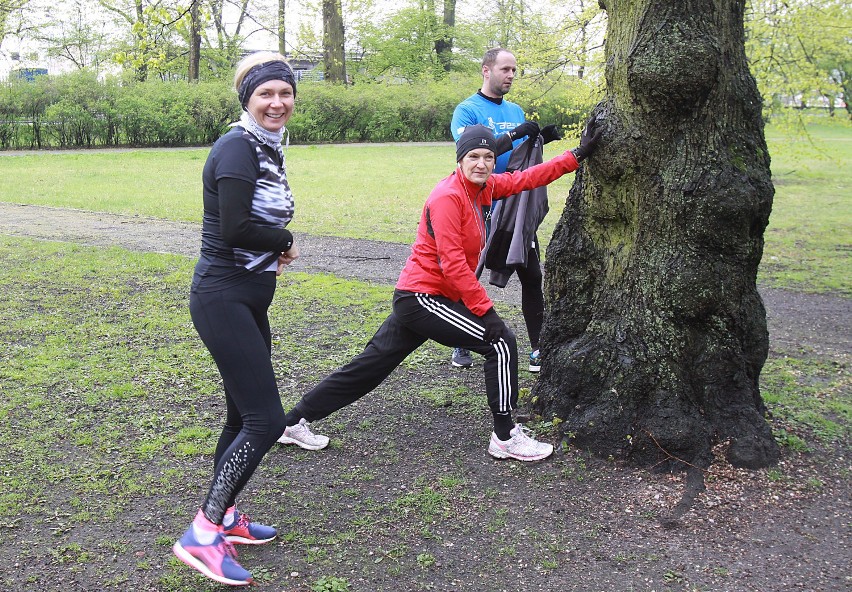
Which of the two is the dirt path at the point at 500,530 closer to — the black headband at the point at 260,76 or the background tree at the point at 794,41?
the black headband at the point at 260,76

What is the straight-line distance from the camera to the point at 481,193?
4500 millimetres

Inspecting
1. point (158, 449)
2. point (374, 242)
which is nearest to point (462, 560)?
point (158, 449)

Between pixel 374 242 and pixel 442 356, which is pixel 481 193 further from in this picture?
pixel 374 242

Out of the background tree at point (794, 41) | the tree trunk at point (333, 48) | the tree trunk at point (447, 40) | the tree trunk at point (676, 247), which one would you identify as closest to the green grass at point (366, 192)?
the background tree at point (794, 41)

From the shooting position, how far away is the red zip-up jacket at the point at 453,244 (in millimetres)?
4227

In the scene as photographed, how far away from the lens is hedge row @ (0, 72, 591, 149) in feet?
84.6

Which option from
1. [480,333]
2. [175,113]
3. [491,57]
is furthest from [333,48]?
[480,333]

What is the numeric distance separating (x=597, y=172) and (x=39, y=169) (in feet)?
62.9

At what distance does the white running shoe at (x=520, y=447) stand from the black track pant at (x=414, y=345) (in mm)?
175

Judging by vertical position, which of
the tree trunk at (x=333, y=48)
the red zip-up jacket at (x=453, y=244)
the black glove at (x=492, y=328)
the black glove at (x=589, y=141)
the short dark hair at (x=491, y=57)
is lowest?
the black glove at (x=492, y=328)

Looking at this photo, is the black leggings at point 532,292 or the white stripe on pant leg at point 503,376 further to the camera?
the black leggings at point 532,292

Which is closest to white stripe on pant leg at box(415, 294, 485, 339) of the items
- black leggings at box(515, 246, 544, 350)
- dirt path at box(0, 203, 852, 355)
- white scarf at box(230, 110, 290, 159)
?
white scarf at box(230, 110, 290, 159)

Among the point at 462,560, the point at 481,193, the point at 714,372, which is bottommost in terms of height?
the point at 462,560

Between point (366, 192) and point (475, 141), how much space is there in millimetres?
13394
